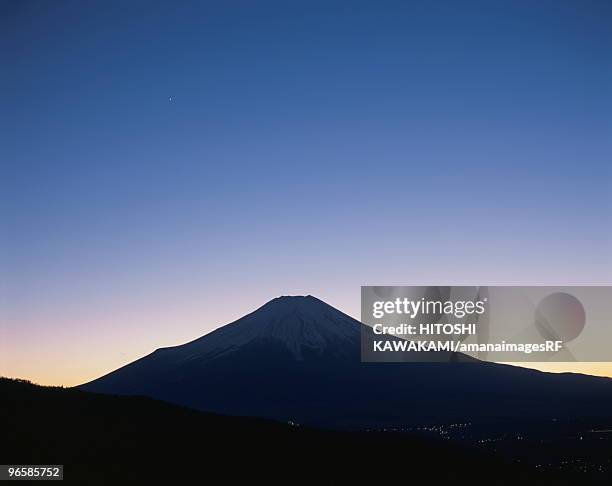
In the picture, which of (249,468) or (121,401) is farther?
(121,401)

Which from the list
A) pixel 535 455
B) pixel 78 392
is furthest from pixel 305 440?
pixel 535 455

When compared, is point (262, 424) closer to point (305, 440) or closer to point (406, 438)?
point (305, 440)

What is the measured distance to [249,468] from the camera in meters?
41.7

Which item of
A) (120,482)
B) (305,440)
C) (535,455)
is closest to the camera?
(120,482)

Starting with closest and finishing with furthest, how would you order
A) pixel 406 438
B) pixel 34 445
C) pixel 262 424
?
pixel 34 445, pixel 262 424, pixel 406 438

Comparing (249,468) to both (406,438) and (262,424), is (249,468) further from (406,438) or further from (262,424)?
(406,438)

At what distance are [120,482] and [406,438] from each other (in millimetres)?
39410

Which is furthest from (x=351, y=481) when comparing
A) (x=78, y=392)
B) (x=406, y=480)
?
(x=78, y=392)

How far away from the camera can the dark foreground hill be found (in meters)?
37.0

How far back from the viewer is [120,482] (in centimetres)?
3425

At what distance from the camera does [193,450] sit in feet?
141

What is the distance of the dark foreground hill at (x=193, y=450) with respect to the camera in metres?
37.0

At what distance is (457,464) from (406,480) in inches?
433

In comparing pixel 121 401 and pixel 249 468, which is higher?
pixel 121 401
